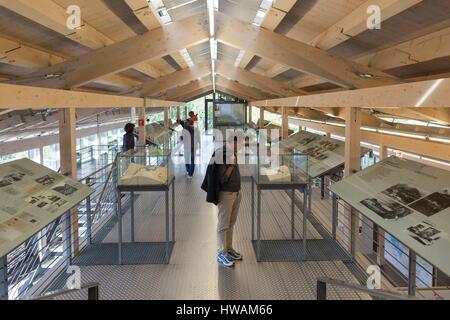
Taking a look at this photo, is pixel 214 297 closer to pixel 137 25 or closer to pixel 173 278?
pixel 173 278

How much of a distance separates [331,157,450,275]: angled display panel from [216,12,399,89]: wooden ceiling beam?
3.29 feet

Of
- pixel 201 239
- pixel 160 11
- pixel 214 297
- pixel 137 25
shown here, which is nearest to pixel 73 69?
pixel 137 25

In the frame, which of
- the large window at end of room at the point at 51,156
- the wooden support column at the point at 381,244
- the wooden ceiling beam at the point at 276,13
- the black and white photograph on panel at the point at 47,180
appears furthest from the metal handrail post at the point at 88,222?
the large window at end of room at the point at 51,156

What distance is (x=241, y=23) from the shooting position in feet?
13.9

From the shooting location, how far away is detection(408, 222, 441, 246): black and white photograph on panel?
6.16 feet

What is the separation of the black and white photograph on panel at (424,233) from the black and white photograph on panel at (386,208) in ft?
0.61

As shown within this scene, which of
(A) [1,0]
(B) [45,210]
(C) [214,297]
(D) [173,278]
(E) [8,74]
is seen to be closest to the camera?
(A) [1,0]

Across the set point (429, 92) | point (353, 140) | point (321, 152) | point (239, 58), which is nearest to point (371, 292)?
point (429, 92)

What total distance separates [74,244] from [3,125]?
250 centimetres

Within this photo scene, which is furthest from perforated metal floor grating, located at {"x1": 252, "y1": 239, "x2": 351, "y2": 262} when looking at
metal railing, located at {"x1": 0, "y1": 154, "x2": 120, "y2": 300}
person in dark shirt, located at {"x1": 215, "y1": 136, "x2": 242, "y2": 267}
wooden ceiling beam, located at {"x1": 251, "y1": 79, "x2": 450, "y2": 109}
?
metal railing, located at {"x1": 0, "y1": 154, "x2": 120, "y2": 300}

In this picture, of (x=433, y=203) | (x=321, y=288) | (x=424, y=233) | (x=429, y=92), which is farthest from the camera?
(x=429, y=92)

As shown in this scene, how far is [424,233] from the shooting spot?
6.41 ft

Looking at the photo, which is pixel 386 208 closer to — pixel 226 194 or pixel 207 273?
pixel 226 194

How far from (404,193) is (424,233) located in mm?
505
